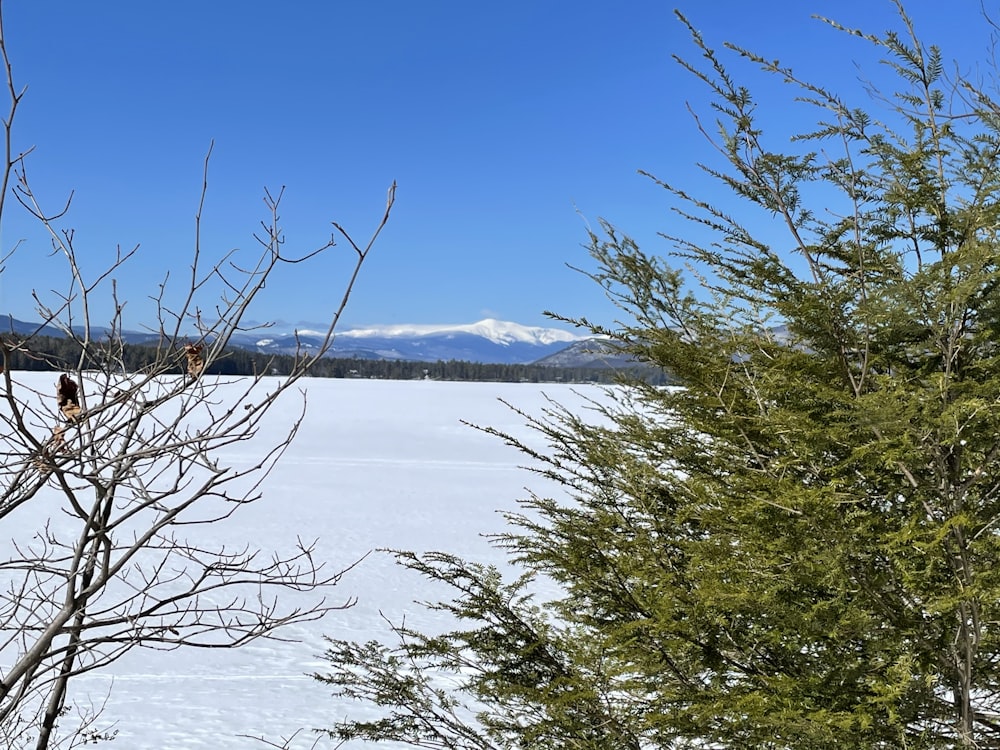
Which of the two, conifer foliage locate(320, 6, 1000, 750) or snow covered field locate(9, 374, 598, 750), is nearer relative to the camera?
conifer foliage locate(320, 6, 1000, 750)

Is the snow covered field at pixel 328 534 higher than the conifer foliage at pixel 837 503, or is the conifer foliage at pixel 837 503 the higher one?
the conifer foliage at pixel 837 503

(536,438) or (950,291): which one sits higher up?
(950,291)

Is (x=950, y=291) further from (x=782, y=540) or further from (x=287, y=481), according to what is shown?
(x=287, y=481)

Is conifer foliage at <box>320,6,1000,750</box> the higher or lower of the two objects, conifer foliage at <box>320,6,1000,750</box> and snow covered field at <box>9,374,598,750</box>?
the higher

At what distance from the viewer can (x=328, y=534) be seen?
15156 mm

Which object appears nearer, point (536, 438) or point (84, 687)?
point (84, 687)

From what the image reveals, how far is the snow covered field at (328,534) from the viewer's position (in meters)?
8.10

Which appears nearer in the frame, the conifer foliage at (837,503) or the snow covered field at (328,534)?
the conifer foliage at (837,503)

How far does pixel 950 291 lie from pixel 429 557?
99.9 inches

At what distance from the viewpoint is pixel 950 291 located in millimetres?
2031

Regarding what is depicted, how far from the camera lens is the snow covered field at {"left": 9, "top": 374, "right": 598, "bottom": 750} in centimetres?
810

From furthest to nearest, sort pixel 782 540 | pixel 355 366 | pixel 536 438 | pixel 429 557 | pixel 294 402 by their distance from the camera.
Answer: pixel 355 366, pixel 294 402, pixel 536 438, pixel 429 557, pixel 782 540

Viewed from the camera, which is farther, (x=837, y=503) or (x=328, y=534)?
(x=328, y=534)

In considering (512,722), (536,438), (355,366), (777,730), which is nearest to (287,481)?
(536,438)
